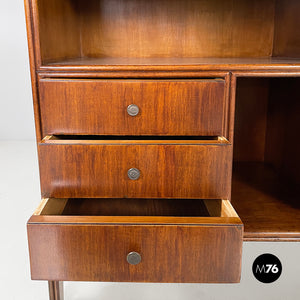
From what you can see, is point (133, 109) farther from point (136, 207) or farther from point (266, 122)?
point (266, 122)

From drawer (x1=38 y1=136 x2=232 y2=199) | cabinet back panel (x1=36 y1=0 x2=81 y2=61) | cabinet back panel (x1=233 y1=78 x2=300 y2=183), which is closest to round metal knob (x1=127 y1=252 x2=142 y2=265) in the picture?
drawer (x1=38 y1=136 x2=232 y2=199)

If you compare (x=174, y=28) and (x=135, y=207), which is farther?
(x=174, y=28)

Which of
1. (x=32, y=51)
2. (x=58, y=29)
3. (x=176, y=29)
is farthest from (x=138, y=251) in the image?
(x=176, y=29)

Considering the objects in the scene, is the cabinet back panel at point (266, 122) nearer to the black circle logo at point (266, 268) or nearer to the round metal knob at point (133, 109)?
the black circle logo at point (266, 268)

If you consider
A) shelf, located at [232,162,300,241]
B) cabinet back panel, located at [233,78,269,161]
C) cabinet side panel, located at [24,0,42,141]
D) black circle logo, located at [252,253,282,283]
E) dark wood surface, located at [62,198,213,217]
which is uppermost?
cabinet side panel, located at [24,0,42,141]

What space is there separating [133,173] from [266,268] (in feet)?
1.75

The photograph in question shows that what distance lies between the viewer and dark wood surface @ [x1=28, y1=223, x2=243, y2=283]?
2.17ft

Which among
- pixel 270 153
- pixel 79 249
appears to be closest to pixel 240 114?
pixel 270 153

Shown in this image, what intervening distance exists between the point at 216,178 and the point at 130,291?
470 mm

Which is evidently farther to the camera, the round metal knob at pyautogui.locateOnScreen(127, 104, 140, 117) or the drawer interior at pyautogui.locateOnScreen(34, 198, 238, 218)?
the drawer interior at pyautogui.locateOnScreen(34, 198, 238, 218)

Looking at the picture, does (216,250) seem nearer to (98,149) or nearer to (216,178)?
(216,178)

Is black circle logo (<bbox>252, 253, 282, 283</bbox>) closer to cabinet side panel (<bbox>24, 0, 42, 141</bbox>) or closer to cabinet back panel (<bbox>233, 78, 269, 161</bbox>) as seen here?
cabinet back panel (<bbox>233, 78, 269, 161</bbox>)

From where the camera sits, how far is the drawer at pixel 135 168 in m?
0.76

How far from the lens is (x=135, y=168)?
78cm
